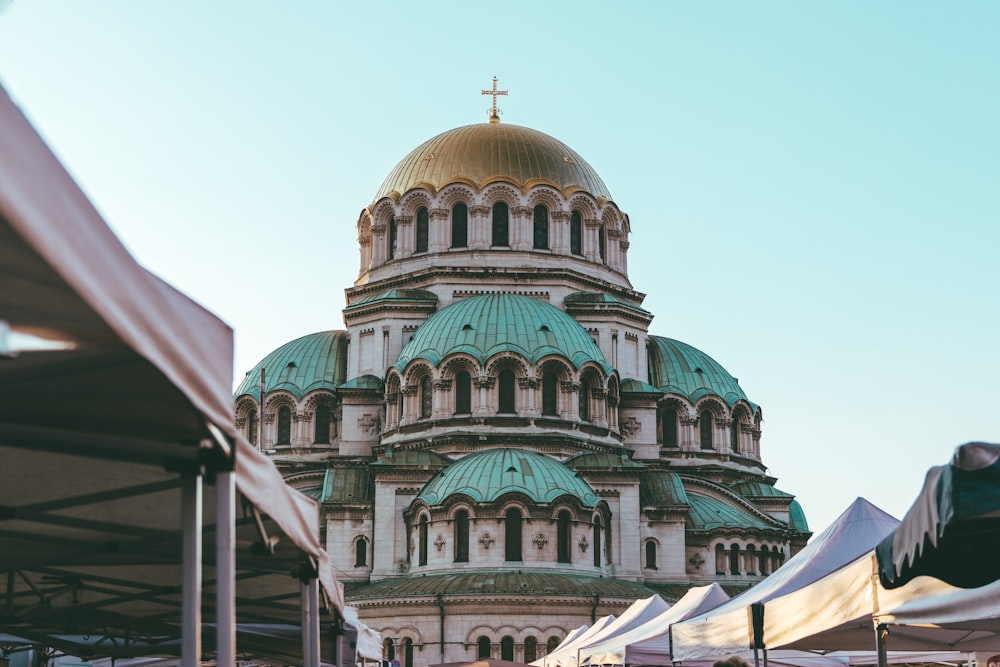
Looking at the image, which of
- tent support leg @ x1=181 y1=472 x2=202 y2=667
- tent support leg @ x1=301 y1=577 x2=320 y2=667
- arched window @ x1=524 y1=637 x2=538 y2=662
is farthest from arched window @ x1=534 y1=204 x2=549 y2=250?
Result: tent support leg @ x1=181 y1=472 x2=202 y2=667

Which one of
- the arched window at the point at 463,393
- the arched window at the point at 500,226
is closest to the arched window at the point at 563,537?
the arched window at the point at 463,393

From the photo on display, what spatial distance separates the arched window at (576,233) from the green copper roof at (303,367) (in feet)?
30.2

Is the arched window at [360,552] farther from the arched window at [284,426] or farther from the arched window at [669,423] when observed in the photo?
the arched window at [669,423]

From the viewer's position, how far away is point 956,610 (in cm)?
797

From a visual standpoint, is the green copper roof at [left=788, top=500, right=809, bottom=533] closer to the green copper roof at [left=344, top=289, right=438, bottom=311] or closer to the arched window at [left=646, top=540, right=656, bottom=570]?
the arched window at [left=646, top=540, right=656, bottom=570]

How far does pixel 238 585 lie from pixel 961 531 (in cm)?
620

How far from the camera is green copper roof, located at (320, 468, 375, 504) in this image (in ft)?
148

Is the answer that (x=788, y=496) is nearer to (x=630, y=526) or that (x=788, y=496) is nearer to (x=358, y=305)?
(x=630, y=526)

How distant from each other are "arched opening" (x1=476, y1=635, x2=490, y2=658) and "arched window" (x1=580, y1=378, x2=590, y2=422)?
8.61 meters

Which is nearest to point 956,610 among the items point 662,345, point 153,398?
point 153,398

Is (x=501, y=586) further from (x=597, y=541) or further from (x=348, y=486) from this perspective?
(x=348, y=486)

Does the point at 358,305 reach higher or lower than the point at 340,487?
higher

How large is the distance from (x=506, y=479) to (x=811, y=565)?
3047 centimetres

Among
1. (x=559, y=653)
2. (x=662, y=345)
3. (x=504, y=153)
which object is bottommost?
(x=559, y=653)
